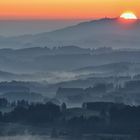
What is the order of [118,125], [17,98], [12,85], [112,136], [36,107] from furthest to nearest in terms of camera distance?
[12,85] < [17,98] < [36,107] < [118,125] < [112,136]

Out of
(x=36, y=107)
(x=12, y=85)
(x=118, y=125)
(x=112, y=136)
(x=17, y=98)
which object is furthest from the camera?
Result: (x=12, y=85)

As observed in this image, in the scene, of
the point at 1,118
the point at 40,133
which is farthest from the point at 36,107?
the point at 40,133

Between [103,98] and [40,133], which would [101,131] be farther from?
[103,98]

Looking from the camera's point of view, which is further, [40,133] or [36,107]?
[36,107]

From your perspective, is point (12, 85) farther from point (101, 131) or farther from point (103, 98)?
point (101, 131)

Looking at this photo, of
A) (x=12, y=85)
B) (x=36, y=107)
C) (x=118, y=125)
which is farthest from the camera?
(x=12, y=85)

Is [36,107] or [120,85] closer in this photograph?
[36,107]

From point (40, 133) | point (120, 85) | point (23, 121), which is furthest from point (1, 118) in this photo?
point (120, 85)
